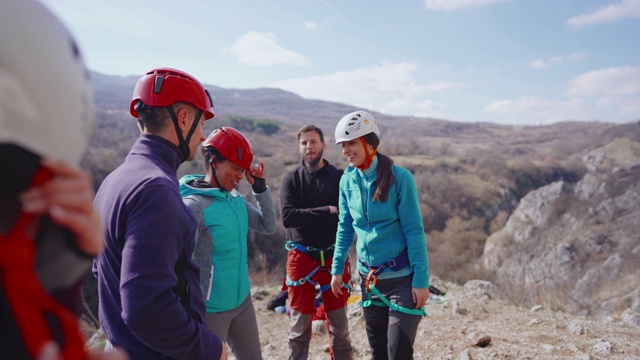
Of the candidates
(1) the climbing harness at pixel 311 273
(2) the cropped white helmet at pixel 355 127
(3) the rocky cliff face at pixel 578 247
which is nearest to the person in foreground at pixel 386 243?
(2) the cropped white helmet at pixel 355 127

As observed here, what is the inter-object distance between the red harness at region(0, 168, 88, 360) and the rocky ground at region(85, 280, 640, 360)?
4.66 m

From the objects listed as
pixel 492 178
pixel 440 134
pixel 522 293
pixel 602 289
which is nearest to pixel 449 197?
pixel 492 178

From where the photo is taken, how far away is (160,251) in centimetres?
141

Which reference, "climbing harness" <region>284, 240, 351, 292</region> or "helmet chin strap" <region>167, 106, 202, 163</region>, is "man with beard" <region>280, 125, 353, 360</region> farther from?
"helmet chin strap" <region>167, 106, 202, 163</region>

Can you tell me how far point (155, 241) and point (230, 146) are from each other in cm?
145

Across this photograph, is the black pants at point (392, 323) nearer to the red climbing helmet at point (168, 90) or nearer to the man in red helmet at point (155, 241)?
the man in red helmet at point (155, 241)

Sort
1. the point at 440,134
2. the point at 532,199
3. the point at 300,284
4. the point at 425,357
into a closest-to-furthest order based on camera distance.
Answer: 1. the point at 300,284
2. the point at 425,357
3. the point at 532,199
4. the point at 440,134

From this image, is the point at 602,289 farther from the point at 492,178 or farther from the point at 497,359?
the point at 492,178

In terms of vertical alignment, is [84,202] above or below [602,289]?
above

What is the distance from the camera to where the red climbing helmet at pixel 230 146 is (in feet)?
9.13

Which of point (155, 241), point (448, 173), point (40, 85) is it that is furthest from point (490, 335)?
point (448, 173)

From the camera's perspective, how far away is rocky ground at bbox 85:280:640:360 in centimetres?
458

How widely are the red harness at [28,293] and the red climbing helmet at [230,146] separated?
2.06 meters

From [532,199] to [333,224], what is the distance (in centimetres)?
2802
